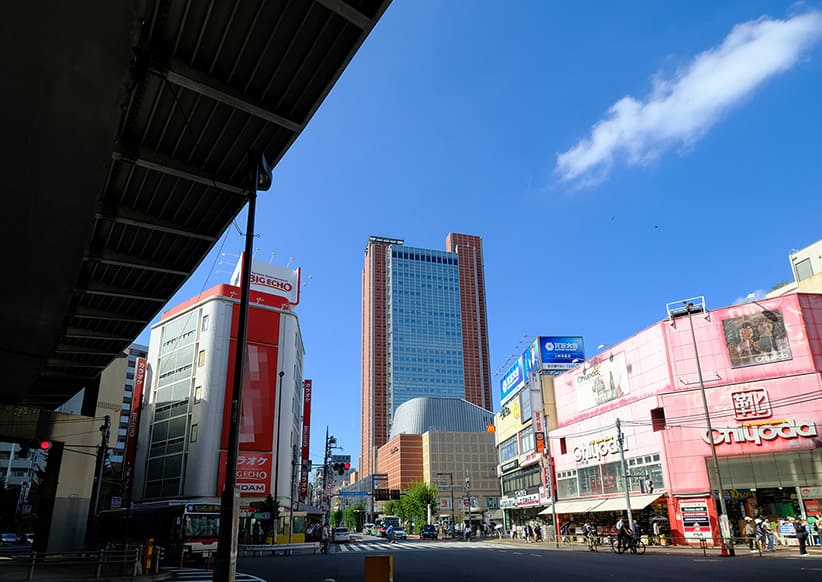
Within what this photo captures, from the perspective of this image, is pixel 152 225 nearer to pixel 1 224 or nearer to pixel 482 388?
pixel 1 224

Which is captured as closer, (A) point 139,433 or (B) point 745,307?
(B) point 745,307

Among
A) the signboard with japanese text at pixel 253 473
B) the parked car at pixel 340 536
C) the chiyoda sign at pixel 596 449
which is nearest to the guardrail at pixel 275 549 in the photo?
the parked car at pixel 340 536

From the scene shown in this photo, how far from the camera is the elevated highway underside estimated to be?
22.3 ft

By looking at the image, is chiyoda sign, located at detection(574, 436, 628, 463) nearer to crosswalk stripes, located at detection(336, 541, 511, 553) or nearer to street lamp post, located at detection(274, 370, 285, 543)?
crosswalk stripes, located at detection(336, 541, 511, 553)

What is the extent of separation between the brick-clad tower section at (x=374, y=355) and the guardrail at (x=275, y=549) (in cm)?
13309

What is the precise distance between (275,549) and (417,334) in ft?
465

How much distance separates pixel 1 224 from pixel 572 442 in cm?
4877

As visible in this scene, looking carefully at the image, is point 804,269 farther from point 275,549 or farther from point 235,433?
point 235,433

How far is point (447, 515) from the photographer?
118 metres

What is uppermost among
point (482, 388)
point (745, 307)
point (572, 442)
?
point (482, 388)

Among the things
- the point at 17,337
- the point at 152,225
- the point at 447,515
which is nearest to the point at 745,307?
the point at 152,225

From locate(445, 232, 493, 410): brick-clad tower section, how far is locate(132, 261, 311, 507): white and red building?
11779cm

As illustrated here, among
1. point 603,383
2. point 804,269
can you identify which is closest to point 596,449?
point 603,383

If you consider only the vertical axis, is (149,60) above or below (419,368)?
below
